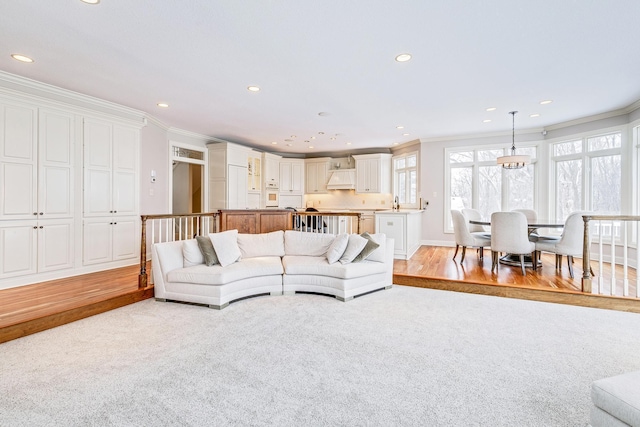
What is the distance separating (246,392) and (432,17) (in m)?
3.16

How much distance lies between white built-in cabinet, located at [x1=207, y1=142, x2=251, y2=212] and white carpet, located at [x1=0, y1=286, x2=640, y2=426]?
3850 millimetres

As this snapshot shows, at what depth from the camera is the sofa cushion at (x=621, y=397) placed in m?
1.32

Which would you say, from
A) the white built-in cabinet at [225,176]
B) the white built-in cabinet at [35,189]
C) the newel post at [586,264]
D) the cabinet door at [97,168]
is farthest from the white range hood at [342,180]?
the white built-in cabinet at [35,189]

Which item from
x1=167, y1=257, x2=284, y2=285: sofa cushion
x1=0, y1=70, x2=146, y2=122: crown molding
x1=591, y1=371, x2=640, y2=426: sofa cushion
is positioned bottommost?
x1=591, y1=371, x2=640, y2=426: sofa cushion

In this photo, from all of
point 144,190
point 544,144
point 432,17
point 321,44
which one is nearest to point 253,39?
point 321,44

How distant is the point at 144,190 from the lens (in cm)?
553

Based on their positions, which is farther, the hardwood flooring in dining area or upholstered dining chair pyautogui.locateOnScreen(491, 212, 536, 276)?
upholstered dining chair pyautogui.locateOnScreen(491, 212, 536, 276)

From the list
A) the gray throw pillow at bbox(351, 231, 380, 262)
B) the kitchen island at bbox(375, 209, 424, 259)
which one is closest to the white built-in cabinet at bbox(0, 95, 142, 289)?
the gray throw pillow at bbox(351, 231, 380, 262)

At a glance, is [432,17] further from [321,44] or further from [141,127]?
[141,127]

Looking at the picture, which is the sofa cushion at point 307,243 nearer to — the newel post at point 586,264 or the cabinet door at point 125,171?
the cabinet door at point 125,171

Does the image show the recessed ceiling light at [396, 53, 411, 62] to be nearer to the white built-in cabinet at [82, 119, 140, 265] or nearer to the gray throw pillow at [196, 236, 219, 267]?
the gray throw pillow at [196, 236, 219, 267]

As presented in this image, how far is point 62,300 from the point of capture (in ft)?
11.1

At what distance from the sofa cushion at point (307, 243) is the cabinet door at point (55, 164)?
3.16 metres

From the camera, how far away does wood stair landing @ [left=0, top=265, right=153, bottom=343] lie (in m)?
2.87
